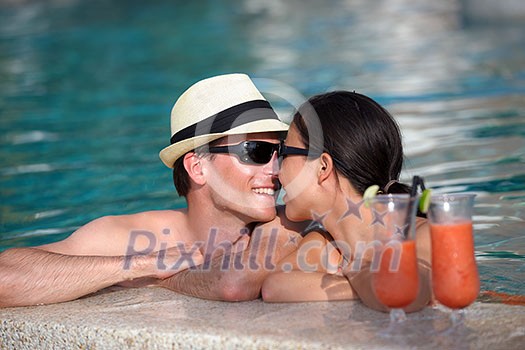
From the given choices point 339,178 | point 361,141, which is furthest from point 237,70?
point 361,141

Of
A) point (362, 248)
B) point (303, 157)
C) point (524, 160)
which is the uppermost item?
point (303, 157)

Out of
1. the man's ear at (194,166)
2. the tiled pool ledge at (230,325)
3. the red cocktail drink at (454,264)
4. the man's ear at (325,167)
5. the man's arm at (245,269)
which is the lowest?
the tiled pool ledge at (230,325)

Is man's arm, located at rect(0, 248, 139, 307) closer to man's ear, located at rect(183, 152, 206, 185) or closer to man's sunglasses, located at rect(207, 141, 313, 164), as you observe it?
man's ear, located at rect(183, 152, 206, 185)

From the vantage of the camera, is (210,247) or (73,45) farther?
(73,45)

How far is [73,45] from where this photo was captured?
2009 centimetres

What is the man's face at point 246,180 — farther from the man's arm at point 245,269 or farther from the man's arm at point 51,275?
the man's arm at point 51,275

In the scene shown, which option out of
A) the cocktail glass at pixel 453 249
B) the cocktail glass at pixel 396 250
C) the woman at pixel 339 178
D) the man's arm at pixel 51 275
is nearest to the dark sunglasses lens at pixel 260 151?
the woman at pixel 339 178

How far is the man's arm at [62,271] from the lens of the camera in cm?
434

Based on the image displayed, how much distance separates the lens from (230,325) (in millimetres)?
3791

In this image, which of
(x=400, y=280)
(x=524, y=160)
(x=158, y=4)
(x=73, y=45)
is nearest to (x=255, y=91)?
(x=400, y=280)

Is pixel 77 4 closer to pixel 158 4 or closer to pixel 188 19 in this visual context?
pixel 158 4

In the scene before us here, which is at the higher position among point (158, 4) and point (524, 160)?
point (158, 4)

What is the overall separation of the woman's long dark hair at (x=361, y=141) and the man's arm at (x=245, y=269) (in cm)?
75

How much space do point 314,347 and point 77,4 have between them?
28.7 metres
